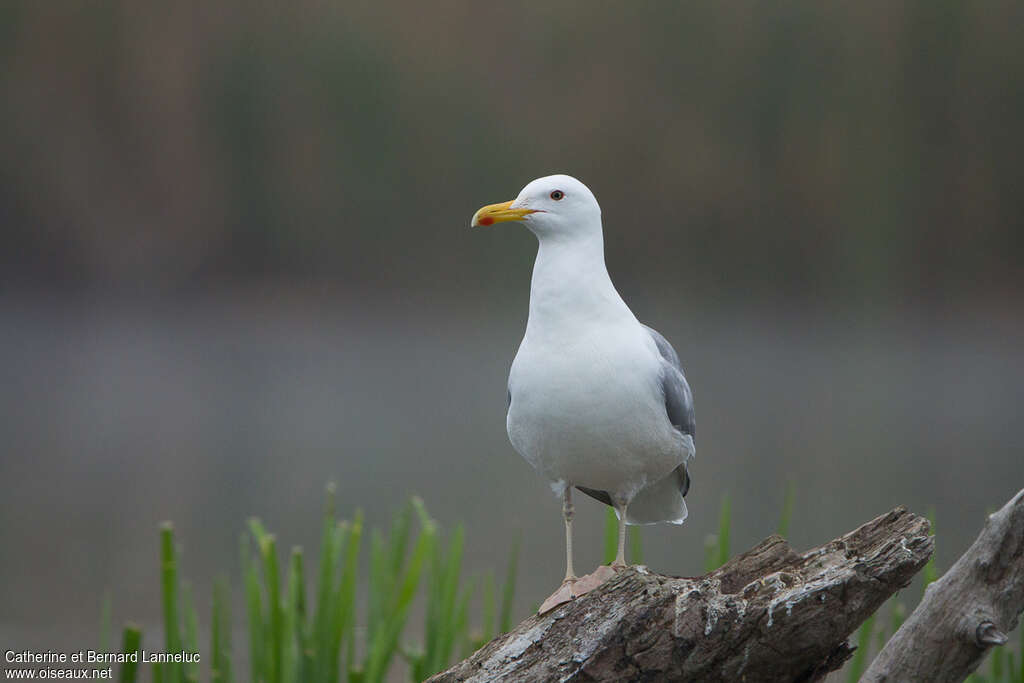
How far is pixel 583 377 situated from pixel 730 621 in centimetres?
33

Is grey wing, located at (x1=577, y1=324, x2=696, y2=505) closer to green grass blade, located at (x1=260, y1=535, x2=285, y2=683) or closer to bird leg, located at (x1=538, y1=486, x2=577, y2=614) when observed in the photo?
bird leg, located at (x1=538, y1=486, x2=577, y2=614)

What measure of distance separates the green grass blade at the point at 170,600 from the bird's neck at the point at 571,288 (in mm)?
625

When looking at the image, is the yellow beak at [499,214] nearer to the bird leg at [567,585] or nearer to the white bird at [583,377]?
the white bird at [583,377]

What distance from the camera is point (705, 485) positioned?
399 centimetres

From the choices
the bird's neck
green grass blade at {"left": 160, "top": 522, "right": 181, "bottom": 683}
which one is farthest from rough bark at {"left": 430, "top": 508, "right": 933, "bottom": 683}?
green grass blade at {"left": 160, "top": 522, "right": 181, "bottom": 683}

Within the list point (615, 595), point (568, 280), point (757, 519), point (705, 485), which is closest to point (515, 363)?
point (568, 280)

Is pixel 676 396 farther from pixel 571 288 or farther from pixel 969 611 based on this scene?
pixel 969 611

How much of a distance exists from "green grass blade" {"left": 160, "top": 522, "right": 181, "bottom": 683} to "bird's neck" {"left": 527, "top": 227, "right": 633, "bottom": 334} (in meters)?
0.63

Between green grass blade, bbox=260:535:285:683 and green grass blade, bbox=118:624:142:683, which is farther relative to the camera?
green grass blade, bbox=260:535:285:683

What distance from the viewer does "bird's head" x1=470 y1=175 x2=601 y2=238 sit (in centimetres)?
137

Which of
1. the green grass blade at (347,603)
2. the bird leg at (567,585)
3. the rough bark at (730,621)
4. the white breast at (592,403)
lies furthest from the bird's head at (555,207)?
the green grass blade at (347,603)

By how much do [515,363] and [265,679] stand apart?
68cm

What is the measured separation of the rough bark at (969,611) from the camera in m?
1.05

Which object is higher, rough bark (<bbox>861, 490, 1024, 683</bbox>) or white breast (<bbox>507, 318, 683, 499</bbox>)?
white breast (<bbox>507, 318, 683, 499</bbox>)
